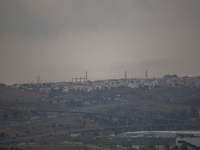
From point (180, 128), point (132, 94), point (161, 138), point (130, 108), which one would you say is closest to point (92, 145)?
point (161, 138)

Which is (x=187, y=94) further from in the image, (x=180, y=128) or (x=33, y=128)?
(x=33, y=128)

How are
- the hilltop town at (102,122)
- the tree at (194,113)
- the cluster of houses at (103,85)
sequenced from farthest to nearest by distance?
the cluster of houses at (103,85) → the tree at (194,113) → the hilltop town at (102,122)

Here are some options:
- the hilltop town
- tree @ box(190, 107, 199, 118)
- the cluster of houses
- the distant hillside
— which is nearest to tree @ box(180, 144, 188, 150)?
the hilltop town

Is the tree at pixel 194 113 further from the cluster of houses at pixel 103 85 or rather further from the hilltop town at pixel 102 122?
the cluster of houses at pixel 103 85

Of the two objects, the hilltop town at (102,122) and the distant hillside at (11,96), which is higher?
the distant hillside at (11,96)

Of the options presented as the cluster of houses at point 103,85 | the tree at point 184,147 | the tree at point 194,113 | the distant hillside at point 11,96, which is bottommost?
the tree at point 184,147

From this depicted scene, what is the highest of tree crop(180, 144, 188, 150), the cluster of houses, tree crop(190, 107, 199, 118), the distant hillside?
the cluster of houses

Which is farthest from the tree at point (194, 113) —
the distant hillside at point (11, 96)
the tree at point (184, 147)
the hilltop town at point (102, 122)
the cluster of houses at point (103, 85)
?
the cluster of houses at point (103, 85)

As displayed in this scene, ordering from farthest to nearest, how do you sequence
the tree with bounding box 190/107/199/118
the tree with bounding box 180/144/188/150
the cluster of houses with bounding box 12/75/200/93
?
1. the cluster of houses with bounding box 12/75/200/93
2. the tree with bounding box 190/107/199/118
3. the tree with bounding box 180/144/188/150

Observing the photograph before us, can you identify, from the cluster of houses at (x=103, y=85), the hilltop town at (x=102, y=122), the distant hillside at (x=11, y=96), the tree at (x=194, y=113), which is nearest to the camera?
the hilltop town at (x=102, y=122)

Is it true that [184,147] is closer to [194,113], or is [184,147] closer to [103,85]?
[194,113]

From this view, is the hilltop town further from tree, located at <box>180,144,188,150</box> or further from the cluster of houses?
the cluster of houses
